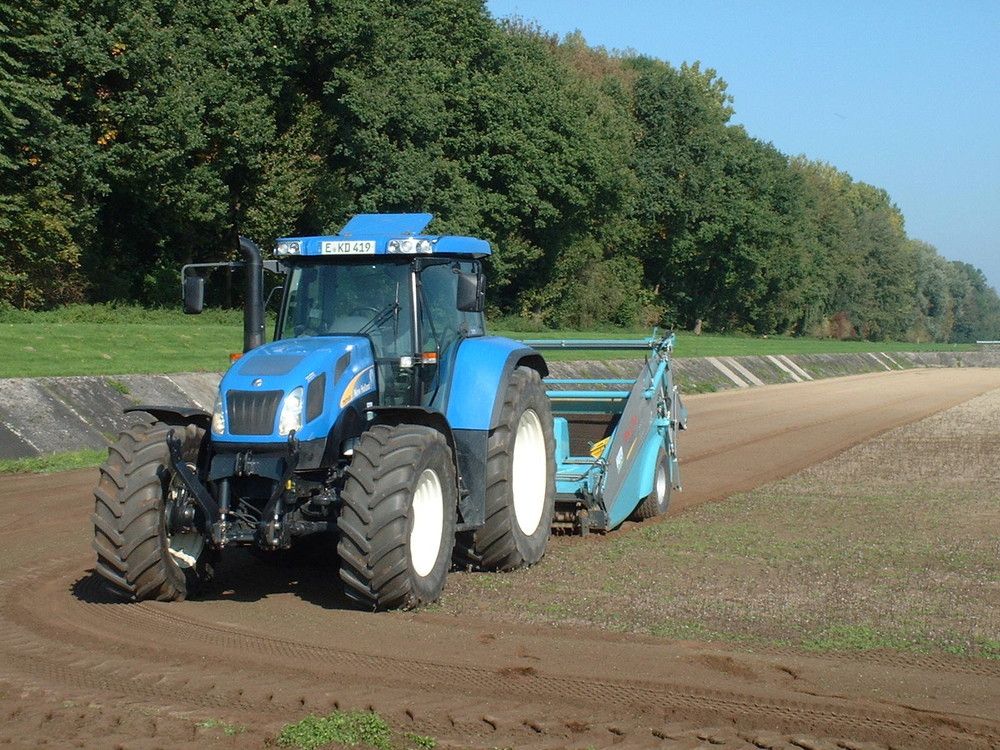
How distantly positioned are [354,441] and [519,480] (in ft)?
6.37

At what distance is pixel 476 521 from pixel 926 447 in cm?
1372

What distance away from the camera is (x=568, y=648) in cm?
720

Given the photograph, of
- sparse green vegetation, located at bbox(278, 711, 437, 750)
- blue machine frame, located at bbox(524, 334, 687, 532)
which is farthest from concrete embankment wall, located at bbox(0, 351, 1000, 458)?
sparse green vegetation, located at bbox(278, 711, 437, 750)

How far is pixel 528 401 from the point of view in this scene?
9.98 meters

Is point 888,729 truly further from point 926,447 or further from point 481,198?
point 481,198

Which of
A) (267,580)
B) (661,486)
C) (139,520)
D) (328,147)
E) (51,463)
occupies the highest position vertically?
(328,147)

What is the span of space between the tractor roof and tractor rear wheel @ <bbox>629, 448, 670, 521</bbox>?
4.03 m

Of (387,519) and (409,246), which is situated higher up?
(409,246)

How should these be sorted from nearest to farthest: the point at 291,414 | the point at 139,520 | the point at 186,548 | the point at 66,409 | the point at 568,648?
1. the point at 568,648
2. the point at 139,520
3. the point at 291,414
4. the point at 186,548
5. the point at 66,409

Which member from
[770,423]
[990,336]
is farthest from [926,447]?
[990,336]

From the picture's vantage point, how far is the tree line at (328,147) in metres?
35.6

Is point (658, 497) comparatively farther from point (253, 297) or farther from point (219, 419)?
point (219, 419)

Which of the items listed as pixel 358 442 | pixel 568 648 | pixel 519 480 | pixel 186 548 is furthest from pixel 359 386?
pixel 568 648

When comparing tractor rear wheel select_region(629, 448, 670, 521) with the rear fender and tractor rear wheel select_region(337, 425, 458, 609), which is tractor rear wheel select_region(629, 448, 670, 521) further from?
tractor rear wheel select_region(337, 425, 458, 609)
